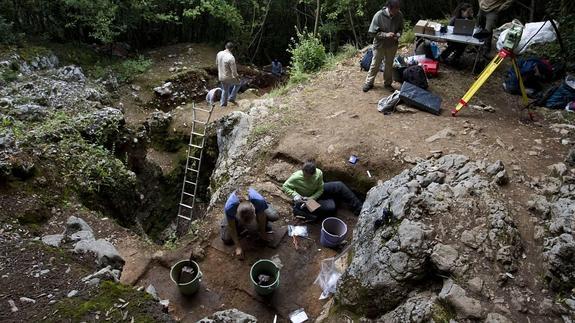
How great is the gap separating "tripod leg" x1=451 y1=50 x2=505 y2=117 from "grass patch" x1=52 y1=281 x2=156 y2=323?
647 centimetres

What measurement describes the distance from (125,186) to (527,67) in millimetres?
8552

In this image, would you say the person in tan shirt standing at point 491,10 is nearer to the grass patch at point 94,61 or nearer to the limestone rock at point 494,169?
the limestone rock at point 494,169

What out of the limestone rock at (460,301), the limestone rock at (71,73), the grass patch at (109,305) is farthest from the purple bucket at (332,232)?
the limestone rock at (71,73)

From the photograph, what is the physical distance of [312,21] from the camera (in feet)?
53.0

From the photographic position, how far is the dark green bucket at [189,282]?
5.47m

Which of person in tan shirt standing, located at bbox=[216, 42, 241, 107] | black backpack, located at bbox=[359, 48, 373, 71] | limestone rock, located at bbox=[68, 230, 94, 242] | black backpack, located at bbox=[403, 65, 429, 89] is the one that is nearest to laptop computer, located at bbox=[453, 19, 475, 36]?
black backpack, located at bbox=[403, 65, 429, 89]

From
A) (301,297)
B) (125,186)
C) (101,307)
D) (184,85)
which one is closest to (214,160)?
(125,186)

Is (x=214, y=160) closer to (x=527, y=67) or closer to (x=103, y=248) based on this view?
(x=103, y=248)

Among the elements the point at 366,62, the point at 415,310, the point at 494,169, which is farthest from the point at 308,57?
the point at 415,310

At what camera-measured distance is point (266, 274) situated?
5754mm

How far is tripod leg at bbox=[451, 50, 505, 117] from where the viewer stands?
6887mm

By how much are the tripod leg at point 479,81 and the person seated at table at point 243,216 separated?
4206 mm

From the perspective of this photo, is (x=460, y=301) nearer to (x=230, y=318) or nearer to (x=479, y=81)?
(x=230, y=318)

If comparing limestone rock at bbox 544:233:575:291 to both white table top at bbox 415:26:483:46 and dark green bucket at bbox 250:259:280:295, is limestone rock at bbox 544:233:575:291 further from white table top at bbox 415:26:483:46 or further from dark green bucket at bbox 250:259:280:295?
white table top at bbox 415:26:483:46
